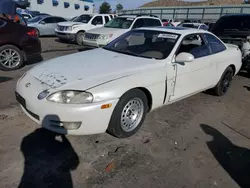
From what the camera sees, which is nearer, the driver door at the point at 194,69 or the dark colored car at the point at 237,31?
the driver door at the point at 194,69

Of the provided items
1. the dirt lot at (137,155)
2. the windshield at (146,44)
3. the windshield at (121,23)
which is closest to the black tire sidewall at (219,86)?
the dirt lot at (137,155)

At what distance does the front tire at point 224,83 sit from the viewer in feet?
15.9

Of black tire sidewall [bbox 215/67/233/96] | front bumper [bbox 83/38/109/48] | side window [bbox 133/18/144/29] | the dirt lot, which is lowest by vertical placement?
the dirt lot

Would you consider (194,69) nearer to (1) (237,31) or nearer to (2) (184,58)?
(2) (184,58)

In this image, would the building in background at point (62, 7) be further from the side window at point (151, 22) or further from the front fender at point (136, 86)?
the front fender at point (136, 86)

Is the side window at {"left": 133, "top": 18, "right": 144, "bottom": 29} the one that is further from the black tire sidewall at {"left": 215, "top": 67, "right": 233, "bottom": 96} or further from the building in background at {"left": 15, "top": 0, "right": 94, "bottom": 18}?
the building in background at {"left": 15, "top": 0, "right": 94, "bottom": 18}

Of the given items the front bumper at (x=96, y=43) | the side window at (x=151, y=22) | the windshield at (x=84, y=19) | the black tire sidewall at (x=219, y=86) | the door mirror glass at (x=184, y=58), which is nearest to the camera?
the door mirror glass at (x=184, y=58)

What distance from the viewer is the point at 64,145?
2.94 metres

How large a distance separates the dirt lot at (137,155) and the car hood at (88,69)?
0.83m

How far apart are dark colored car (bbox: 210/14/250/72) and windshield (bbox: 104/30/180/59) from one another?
3364 millimetres

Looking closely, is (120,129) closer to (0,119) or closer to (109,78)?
(109,78)

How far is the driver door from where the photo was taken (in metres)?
3.66

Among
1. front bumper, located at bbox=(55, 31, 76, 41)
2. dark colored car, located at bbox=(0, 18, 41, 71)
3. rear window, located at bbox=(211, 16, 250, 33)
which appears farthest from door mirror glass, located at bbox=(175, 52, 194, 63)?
front bumper, located at bbox=(55, 31, 76, 41)

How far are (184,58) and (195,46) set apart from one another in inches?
37.8
